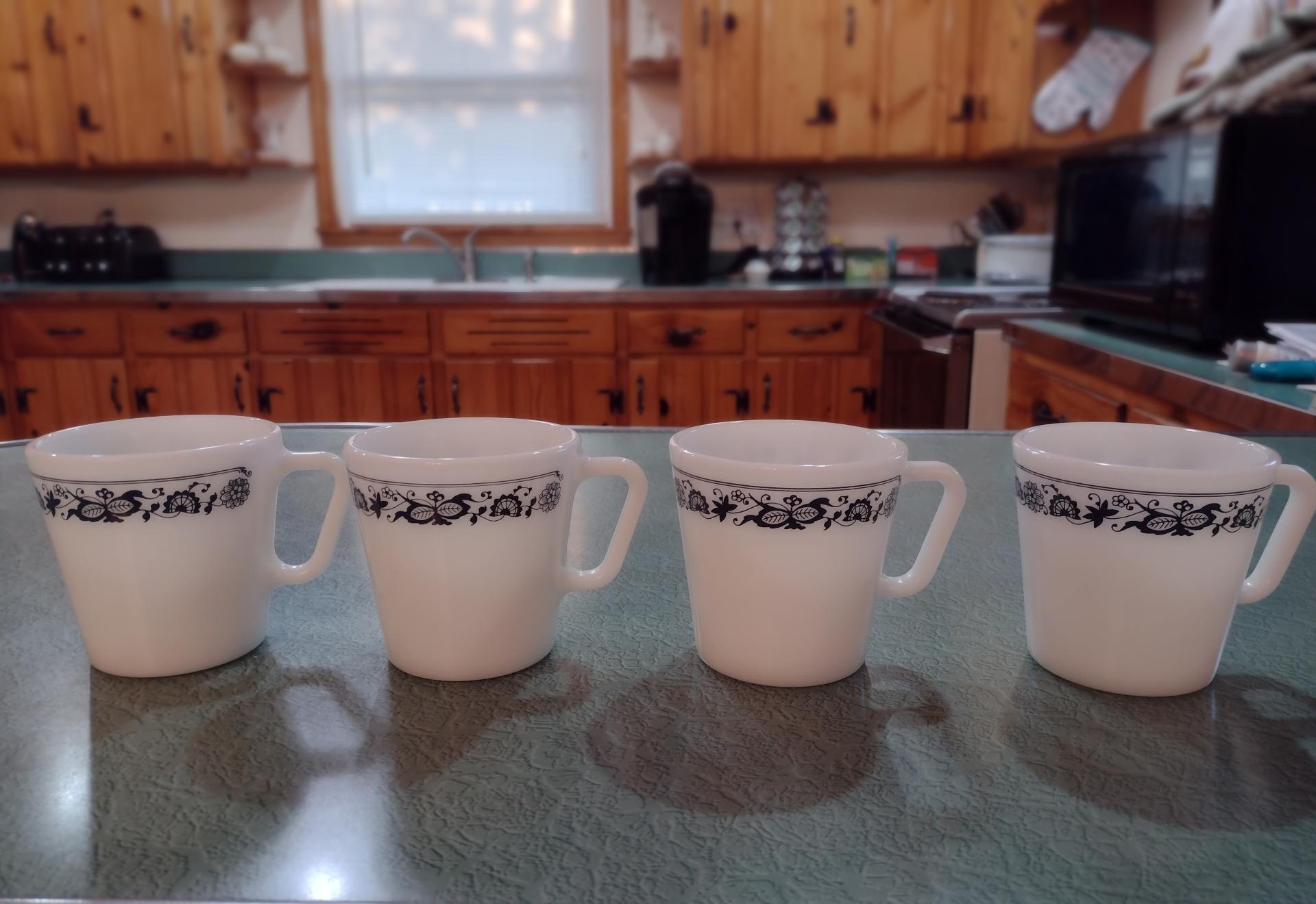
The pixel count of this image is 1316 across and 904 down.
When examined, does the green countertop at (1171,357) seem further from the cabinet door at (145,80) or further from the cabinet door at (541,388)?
the cabinet door at (145,80)

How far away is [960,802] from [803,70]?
2.80 meters

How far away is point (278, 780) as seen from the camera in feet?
1.06

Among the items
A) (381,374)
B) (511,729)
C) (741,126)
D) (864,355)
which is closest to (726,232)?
(741,126)

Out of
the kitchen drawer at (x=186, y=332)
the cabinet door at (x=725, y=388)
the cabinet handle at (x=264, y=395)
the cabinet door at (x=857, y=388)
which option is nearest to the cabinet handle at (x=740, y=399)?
the cabinet door at (x=725, y=388)

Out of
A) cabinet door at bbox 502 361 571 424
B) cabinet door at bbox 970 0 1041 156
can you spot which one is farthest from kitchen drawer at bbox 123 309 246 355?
cabinet door at bbox 970 0 1041 156

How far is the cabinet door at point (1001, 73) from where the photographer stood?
8.82ft

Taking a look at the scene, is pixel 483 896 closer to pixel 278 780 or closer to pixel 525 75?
pixel 278 780

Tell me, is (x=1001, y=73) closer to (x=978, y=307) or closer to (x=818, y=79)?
(x=818, y=79)

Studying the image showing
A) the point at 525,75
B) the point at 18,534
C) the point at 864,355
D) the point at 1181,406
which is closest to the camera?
the point at 18,534

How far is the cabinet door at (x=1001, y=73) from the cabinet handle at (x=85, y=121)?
2.71 metres

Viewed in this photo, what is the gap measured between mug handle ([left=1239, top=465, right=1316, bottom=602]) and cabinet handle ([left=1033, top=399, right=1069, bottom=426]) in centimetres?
140

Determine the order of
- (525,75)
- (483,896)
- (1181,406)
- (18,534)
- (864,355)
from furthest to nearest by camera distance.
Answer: (525,75)
(864,355)
(1181,406)
(18,534)
(483,896)

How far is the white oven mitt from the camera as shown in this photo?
9.12 feet

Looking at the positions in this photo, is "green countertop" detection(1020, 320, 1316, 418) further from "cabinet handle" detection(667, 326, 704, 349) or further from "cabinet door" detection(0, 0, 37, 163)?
"cabinet door" detection(0, 0, 37, 163)
